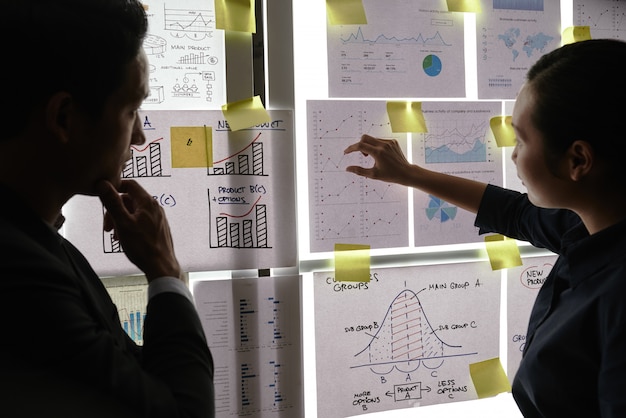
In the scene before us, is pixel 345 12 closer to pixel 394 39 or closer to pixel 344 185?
pixel 394 39

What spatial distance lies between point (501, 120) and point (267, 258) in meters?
0.69

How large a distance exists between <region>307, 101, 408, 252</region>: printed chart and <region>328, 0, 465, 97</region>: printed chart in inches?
→ 2.0

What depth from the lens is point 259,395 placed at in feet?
4.11

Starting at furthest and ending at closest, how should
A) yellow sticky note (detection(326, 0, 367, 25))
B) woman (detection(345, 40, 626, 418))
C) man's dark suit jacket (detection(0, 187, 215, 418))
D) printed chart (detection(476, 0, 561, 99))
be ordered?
printed chart (detection(476, 0, 561, 99)) → yellow sticky note (detection(326, 0, 367, 25)) → woman (detection(345, 40, 626, 418)) → man's dark suit jacket (detection(0, 187, 215, 418))

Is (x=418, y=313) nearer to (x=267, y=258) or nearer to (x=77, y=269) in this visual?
(x=267, y=258)

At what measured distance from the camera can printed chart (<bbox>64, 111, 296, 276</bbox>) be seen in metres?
1.15

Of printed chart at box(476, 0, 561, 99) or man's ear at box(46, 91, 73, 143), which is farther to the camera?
printed chart at box(476, 0, 561, 99)

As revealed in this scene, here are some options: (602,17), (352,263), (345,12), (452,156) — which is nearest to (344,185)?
(352,263)

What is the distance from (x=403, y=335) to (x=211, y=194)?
23.0 inches

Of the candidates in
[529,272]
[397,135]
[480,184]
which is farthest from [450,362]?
[397,135]

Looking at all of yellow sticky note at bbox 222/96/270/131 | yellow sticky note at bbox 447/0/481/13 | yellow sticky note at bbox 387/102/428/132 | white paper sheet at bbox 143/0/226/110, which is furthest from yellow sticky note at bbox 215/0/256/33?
yellow sticky note at bbox 447/0/481/13

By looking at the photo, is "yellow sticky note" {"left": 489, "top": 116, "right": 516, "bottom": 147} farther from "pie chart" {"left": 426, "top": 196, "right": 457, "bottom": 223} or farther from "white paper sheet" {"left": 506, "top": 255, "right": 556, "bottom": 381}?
"white paper sheet" {"left": 506, "top": 255, "right": 556, "bottom": 381}

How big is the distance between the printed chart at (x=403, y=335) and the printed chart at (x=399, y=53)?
17.4 inches

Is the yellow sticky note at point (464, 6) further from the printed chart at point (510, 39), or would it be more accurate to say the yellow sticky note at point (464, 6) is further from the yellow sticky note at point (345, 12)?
the yellow sticky note at point (345, 12)
